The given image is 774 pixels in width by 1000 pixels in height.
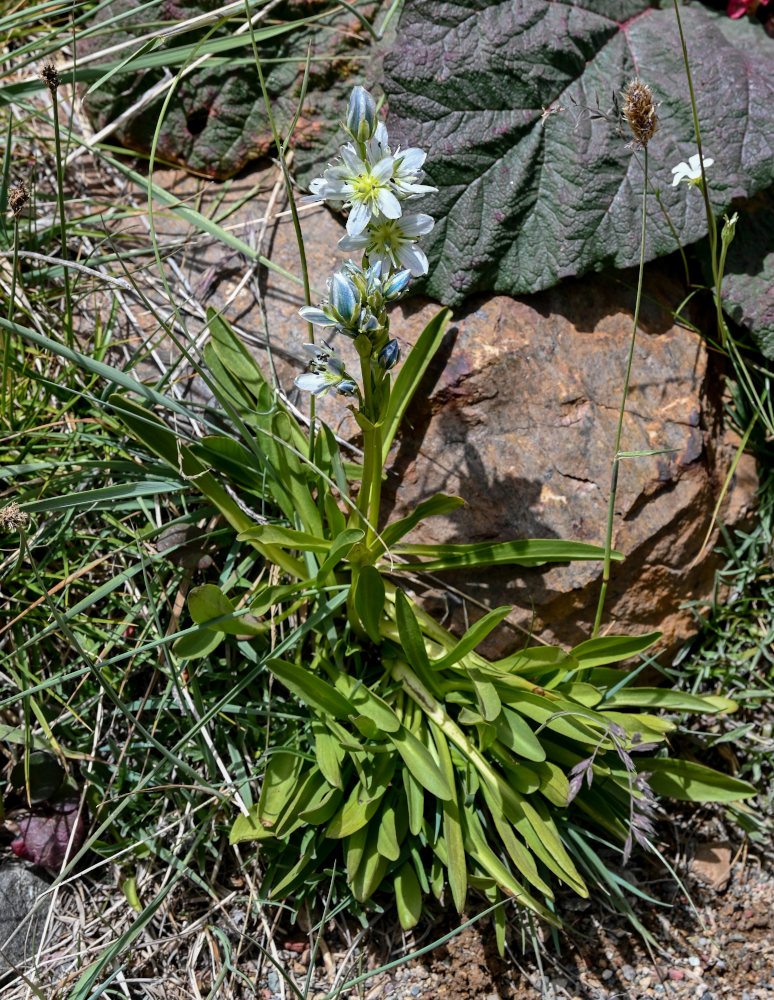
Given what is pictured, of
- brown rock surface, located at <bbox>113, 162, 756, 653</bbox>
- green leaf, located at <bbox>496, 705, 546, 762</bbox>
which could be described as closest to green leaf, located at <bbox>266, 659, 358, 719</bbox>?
green leaf, located at <bbox>496, 705, 546, 762</bbox>

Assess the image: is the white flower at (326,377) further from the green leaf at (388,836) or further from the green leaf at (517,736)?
the green leaf at (388,836)

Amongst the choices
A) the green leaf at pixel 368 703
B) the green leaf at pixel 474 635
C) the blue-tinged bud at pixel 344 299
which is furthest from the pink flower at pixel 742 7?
the green leaf at pixel 368 703

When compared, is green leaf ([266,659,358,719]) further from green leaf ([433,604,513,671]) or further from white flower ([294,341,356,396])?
white flower ([294,341,356,396])

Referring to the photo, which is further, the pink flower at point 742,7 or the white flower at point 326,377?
the pink flower at point 742,7

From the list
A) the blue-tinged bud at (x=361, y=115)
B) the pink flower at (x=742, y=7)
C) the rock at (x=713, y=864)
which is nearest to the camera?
the blue-tinged bud at (x=361, y=115)

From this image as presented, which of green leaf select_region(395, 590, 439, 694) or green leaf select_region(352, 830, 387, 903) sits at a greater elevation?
green leaf select_region(395, 590, 439, 694)

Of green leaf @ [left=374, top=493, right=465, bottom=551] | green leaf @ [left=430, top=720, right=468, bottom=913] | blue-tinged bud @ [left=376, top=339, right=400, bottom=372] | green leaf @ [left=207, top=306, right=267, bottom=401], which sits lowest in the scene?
green leaf @ [left=430, top=720, right=468, bottom=913]

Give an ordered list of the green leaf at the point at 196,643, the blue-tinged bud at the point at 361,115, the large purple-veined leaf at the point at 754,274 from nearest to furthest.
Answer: the blue-tinged bud at the point at 361,115, the green leaf at the point at 196,643, the large purple-veined leaf at the point at 754,274
